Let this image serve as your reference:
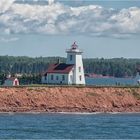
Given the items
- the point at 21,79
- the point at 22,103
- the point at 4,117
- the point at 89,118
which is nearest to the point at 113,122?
the point at 89,118

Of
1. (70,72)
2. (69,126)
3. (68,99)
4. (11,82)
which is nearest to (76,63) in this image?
(70,72)

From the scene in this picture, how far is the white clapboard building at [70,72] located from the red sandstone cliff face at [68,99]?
860 cm

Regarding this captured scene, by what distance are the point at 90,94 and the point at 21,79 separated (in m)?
25.7

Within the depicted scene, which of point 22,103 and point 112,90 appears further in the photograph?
point 112,90

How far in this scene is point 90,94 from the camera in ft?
288

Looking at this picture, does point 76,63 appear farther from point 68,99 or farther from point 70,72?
point 68,99

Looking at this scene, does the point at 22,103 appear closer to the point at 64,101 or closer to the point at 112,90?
the point at 64,101

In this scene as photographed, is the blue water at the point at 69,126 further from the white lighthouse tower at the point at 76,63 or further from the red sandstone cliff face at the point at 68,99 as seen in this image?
the white lighthouse tower at the point at 76,63

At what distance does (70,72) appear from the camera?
318ft

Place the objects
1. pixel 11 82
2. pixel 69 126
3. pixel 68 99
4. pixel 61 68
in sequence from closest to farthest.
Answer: pixel 69 126, pixel 68 99, pixel 61 68, pixel 11 82

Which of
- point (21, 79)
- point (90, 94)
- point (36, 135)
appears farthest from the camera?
point (21, 79)

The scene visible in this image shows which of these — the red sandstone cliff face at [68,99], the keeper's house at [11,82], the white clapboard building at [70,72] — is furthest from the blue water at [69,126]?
the keeper's house at [11,82]

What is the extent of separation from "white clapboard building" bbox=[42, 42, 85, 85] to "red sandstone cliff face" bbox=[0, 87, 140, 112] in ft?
28.2

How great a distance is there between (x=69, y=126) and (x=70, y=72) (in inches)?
1170
